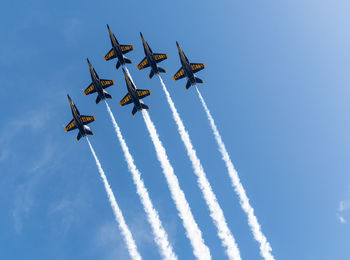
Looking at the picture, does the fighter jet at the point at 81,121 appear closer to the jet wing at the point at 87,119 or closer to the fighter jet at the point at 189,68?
the jet wing at the point at 87,119

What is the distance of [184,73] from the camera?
100 meters

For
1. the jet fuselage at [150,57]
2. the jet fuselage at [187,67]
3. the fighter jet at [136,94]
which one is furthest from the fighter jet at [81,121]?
the jet fuselage at [187,67]

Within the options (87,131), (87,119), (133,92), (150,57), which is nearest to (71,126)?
(87,119)

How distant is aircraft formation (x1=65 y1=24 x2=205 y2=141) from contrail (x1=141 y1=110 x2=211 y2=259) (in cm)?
555

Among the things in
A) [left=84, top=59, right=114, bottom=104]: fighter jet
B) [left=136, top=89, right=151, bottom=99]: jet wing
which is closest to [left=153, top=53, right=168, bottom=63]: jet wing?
[left=136, top=89, right=151, bottom=99]: jet wing

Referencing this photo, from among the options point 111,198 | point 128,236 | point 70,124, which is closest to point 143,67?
point 70,124

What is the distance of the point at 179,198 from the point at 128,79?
3436cm

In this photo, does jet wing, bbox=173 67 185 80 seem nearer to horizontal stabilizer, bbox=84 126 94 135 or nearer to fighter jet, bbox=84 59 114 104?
fighter jet, bbox=84 59 114 104

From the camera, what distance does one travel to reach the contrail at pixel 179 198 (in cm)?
8212

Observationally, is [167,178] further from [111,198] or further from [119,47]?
[119,47]

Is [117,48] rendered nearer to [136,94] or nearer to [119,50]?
[119,50]

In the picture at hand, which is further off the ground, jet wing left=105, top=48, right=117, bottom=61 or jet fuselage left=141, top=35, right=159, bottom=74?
jet wing left=105, top=48, right=117, bottom=61

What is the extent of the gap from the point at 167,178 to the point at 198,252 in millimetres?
19173

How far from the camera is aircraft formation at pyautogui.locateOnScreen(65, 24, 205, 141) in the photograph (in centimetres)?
9800
